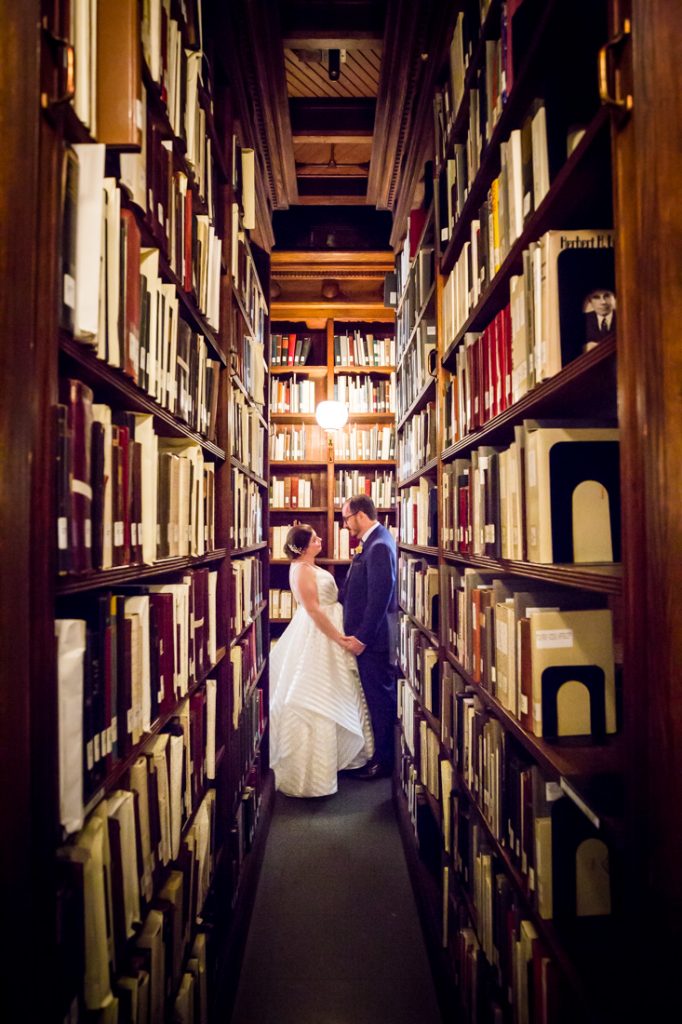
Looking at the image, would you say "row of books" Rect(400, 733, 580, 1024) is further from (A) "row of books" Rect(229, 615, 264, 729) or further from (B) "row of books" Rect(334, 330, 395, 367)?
(B) "row of books" Rect(334, 330, 395, 367)

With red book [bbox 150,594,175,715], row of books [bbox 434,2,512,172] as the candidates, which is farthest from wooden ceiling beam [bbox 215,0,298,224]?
red book [bbox 150,594,175,715]

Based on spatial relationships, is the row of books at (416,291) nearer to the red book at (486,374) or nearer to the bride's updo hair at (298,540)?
the red book at (486,374)

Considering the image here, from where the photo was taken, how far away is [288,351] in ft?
14.7

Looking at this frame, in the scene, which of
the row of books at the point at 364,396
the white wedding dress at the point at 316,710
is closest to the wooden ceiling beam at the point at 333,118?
the row of books at the point at 364,396

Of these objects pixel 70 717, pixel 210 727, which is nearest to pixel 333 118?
pixel 210 727

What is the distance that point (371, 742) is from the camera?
3.78 meters

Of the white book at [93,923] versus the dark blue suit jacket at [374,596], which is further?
the dark blue suit jacket at [374,596]

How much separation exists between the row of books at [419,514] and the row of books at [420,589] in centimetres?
10

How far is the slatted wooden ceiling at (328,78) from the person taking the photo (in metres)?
2.99

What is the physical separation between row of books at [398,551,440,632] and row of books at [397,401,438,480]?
45 centimetres

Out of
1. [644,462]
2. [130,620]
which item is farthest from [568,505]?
[130,620]

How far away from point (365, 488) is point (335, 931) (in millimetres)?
2846

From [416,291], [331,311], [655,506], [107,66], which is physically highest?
[331,311]

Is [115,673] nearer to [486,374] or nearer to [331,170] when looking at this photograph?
[486,374]
